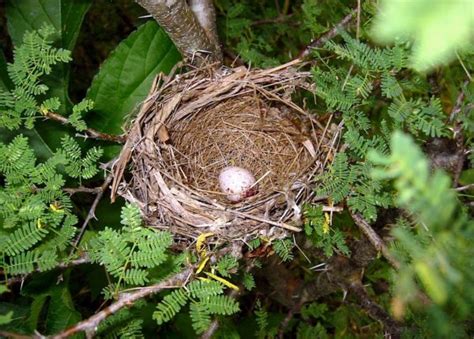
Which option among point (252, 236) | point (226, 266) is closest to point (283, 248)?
point (252, 236)

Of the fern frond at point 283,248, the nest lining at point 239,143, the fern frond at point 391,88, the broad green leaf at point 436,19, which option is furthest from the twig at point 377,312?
the broad green leaf at point 436,19

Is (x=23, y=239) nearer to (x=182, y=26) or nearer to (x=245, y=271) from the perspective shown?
(x=245, y=271)

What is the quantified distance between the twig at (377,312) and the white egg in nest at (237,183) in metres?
0.58

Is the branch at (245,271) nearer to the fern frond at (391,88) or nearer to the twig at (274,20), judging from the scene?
the fern frond at (391,88)

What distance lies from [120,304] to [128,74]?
3.56 feet

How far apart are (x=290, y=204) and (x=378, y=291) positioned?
108 cm

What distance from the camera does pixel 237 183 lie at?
209 cm

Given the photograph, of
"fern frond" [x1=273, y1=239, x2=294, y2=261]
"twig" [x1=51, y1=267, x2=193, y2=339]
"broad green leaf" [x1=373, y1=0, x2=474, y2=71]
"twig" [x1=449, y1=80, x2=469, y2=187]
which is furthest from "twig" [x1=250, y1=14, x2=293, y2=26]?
"broad green leaf" [x1=373, y1=0, x2=474, y2=71]

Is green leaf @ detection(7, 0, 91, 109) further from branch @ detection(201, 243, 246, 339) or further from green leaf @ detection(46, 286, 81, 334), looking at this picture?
branch @ detection(201, 243, 246, 339)

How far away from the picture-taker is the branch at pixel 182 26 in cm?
151

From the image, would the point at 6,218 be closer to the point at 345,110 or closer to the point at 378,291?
the point at 345,110

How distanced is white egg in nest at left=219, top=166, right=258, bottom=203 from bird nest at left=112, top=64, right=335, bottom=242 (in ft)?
0.12

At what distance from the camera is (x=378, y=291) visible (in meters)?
2.47

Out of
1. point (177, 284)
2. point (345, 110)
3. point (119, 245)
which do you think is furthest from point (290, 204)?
point (119, 245)
